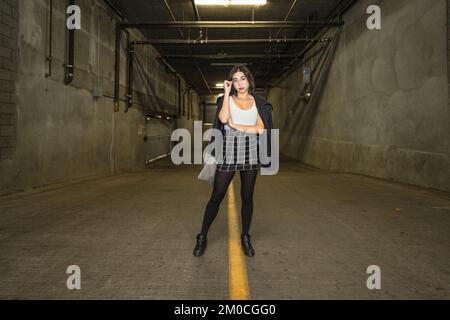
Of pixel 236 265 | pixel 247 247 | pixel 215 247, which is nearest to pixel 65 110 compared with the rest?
pixel 215 247

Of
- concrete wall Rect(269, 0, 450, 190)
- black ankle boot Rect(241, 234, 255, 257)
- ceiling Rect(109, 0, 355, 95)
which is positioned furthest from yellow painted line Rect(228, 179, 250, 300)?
ceiling Rect(109, 0, 355, 95)

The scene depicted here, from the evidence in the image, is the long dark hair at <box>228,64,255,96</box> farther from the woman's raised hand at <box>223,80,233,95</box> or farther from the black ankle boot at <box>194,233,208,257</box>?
the black ankle boot at <box>194,233,208,257</box>

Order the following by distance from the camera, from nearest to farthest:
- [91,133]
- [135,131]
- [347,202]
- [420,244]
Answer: [420,244]
[347,202]
[91,133]
[135,131]

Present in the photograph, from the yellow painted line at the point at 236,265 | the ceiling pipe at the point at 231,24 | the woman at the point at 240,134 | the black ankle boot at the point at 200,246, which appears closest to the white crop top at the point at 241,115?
the woman at the point at 240,134

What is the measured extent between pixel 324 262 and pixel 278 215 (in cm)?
218

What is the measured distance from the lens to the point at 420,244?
4.15 meters

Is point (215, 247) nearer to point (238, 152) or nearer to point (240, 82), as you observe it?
point (238, 152)

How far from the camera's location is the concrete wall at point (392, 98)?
788 cm

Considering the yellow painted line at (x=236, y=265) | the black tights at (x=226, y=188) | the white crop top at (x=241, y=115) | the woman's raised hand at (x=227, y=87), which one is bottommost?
the yellow painted line at (x=236, y=265)

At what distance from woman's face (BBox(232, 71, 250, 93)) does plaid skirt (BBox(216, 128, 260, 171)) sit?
42cm

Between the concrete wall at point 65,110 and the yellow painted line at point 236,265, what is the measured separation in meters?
5.12

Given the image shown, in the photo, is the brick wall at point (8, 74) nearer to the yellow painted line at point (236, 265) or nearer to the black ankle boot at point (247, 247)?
the yellow painted line at point (236, 265)
